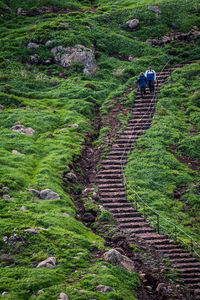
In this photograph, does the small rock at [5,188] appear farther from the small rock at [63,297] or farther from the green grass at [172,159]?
the small rock at [63,297]

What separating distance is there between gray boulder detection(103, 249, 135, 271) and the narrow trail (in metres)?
2.11

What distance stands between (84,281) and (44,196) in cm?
604

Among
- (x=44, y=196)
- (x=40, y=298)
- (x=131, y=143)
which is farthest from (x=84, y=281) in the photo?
(x=131, y=143)

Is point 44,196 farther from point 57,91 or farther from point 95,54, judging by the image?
point 95,54

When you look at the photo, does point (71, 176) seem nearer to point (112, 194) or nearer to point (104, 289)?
point (112, 194)

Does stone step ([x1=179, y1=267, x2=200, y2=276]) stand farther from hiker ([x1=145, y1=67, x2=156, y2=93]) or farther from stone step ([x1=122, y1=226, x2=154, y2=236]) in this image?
hiker ([x1=145, y1=67, x2=156, y2=93])

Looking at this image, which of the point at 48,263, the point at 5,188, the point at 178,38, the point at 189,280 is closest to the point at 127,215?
the point at 189,280

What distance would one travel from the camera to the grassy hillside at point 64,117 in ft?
39.8

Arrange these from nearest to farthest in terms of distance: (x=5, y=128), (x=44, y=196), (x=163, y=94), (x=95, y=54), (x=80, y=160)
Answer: (x=44, y=196) → (x=80, y=160) → (x=5, y=128) → (x=163, y=94) → (x=95, y=54)

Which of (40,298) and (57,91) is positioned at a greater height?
(57,91)

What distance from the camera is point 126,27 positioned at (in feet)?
135

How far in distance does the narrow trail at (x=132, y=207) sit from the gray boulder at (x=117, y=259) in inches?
83.0

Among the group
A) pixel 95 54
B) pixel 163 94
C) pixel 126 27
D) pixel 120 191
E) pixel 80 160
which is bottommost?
pixel 120 191

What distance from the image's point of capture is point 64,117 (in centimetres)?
2602
